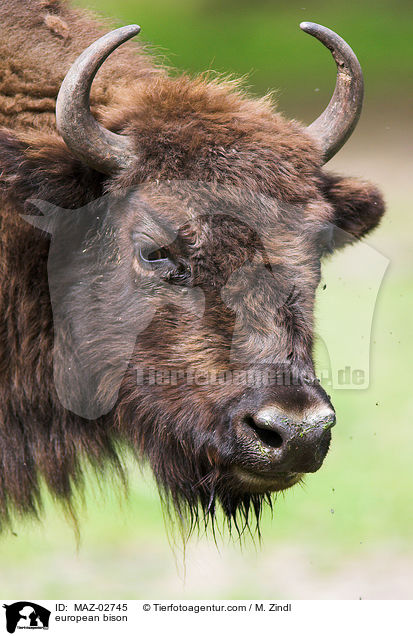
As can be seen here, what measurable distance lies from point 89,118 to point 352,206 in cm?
165

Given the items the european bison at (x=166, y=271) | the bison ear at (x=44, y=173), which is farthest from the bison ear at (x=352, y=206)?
the bison ear at (x=44, y=173)

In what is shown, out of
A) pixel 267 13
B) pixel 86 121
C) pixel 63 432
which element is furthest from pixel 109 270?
pixel 267 13

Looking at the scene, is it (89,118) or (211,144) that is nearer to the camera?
(89,118)

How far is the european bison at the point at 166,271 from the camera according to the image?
368cm

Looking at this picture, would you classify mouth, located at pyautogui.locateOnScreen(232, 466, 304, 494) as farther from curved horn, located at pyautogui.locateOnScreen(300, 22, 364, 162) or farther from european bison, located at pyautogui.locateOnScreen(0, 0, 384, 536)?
curved horn, located at pyautogui.locateOnScreen(300, 22, 364, 162)

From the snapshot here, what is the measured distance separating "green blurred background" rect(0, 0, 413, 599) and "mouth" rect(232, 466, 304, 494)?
2.49 ft

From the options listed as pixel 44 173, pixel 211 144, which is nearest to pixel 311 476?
pixel 211 144

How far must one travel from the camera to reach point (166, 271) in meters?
3.86

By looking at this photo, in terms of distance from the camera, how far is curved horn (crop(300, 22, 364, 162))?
4121 millimetres

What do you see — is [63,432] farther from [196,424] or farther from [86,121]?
[86,121]

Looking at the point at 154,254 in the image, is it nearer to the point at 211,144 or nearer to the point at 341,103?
the point at 211,144

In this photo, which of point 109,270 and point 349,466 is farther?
point 349,466

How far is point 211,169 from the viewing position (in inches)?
152

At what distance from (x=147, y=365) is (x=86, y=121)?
3.83ft
